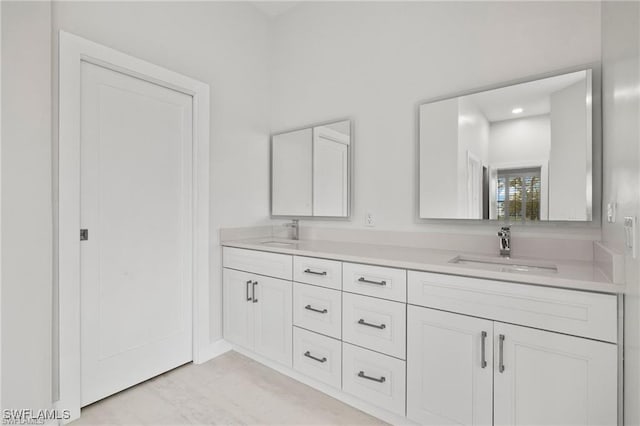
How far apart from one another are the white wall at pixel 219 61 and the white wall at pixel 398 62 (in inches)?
10.2

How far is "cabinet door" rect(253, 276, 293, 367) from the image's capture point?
6.66 feet

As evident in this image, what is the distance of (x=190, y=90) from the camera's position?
2.25 m

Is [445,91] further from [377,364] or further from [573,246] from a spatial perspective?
[377,364]

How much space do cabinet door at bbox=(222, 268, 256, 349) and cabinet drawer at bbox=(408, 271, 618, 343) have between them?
3.97ft

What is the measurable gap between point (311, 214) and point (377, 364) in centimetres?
132

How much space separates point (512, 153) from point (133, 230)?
2307 mm

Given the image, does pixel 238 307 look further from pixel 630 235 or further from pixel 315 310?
pixel 630 235

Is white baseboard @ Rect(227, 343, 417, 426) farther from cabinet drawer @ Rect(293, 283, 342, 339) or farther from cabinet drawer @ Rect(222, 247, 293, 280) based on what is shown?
cabinet drawer @ Rect(222, 247, 293, 280)

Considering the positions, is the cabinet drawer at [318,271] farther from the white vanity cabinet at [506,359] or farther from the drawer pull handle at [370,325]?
the white vanity cabinet at [506,359]

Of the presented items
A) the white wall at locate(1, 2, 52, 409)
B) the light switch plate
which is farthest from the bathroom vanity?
the white wall at locate(1, 2, 52, 409)

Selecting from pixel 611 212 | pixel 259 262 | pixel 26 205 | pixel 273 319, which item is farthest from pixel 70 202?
pixel 611 212

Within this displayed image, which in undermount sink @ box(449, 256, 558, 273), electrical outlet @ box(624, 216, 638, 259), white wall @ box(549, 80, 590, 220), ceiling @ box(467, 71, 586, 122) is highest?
ceiling @ box(467, 71, 586, 122)

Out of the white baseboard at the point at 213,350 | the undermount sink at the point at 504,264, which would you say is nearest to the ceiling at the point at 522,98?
the undermount sink at the point at 504,264

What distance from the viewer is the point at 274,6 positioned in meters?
2.75
